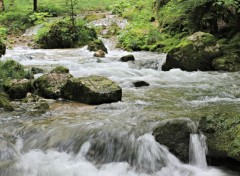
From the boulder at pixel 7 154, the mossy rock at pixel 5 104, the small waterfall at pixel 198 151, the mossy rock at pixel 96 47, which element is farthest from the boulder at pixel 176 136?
the mossy rock at pixel 96 47

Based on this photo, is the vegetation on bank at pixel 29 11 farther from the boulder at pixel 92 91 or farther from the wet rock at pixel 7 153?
the wet rock at pixel 7 153

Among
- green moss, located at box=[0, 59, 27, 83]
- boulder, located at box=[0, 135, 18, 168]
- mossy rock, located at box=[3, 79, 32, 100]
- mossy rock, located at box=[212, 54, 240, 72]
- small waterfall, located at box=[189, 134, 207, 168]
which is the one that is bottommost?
boulder, located at box=[0, 135, 18, 168]

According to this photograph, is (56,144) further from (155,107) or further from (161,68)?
(161,68)

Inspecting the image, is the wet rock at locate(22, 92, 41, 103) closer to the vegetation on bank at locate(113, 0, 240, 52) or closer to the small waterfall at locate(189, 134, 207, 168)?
the small waterfall at locate(189, 134, 207, 168)

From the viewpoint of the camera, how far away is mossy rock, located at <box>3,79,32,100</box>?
8797 mm

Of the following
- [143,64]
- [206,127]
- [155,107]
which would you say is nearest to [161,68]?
[143,64]

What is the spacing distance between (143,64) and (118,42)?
7.81m

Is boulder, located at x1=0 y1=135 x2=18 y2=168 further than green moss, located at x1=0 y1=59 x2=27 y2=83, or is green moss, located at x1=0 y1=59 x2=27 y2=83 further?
green moss, located at x1=0 y1=59 x2=27 y2=83

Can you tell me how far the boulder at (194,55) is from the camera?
40.9ft

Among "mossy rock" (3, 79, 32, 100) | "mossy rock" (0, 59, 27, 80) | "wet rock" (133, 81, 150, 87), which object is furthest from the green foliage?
"mossy rock" (3, 79, 32, 100)

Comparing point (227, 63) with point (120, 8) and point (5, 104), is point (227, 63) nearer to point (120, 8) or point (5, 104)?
point (5, 104)

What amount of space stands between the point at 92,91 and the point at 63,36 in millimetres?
12649

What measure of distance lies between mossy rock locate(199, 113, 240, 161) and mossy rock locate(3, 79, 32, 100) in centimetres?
468

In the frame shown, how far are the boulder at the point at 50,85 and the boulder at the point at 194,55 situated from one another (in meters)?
4.62
